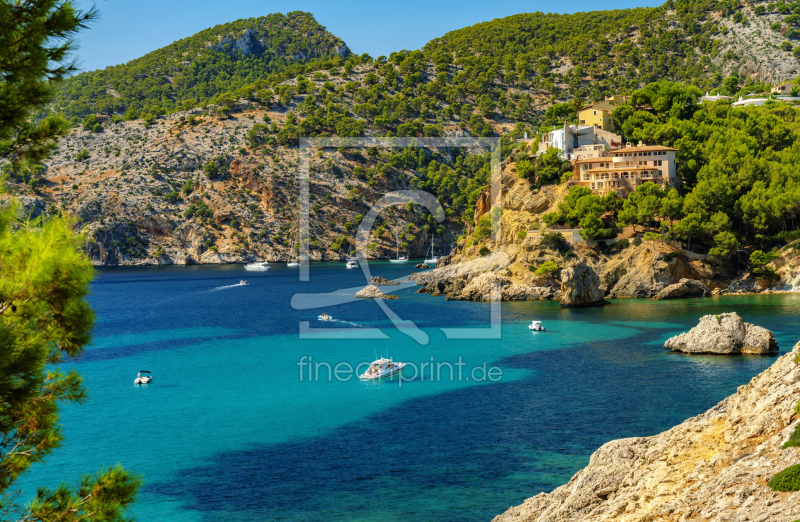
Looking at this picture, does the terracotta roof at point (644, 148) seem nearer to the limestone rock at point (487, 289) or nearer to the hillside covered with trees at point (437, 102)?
the hillside covered with trees at point (437, 102)

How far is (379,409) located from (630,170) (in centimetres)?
5543

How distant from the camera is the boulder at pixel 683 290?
67500 mm

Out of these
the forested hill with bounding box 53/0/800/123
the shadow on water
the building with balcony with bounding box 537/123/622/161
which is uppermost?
the forested hill with bounding box 53/0/800/123

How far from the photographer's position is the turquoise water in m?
22.8

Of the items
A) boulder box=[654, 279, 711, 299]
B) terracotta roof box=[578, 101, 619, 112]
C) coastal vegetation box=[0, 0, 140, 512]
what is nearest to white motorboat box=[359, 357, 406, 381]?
coastal vegetation box=[0, 0, 140, 512]

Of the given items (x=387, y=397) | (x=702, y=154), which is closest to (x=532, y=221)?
(x=702, y=154)

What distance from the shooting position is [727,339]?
41.7m

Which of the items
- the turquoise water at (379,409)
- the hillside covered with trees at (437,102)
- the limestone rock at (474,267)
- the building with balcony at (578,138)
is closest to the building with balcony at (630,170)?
the building with balcony at (578,138)

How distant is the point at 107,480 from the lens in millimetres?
9312

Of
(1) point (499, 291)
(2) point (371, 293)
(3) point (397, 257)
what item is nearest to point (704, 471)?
(1) point (499, 291)

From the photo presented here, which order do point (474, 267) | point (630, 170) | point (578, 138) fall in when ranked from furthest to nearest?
point (578, 138), point (474, 267), point (630, 170)

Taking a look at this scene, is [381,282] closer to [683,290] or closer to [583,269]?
[583,269]

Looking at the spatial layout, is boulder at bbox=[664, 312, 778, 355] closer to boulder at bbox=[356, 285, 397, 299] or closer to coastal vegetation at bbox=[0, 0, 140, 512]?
coastal vegetation at bbox=[0, 0, 140, 512]

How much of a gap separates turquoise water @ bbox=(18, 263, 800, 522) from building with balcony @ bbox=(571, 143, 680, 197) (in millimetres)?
18761
